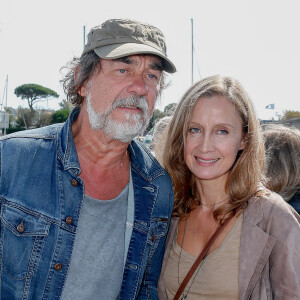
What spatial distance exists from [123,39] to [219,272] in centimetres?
148

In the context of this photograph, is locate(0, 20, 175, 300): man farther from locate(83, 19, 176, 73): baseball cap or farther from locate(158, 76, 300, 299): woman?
locate(158, 76, 300, 299): woman

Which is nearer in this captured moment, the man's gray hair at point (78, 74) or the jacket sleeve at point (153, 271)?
the man's gray hair at point (78, 74)

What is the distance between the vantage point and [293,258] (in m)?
1.98

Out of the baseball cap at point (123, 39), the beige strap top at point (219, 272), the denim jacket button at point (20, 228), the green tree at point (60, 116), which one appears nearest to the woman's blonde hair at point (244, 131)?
the beige strap top at point (219, 272)

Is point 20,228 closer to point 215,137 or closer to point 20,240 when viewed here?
point 20,240

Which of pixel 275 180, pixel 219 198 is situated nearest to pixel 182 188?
pixel 219 198

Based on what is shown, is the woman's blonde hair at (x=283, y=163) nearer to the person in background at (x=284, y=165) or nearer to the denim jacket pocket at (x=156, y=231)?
the person in background at (x=284, y=165)

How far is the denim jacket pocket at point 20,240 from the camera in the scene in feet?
6.21

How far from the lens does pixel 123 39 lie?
2156mm

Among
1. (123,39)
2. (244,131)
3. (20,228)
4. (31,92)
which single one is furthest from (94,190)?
(31,92)

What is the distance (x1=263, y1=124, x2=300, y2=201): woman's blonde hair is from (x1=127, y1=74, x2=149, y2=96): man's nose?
1243 mm

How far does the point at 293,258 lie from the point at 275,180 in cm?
104

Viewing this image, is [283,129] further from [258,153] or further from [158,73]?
[158,73]

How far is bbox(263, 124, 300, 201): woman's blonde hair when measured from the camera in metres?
2.89
